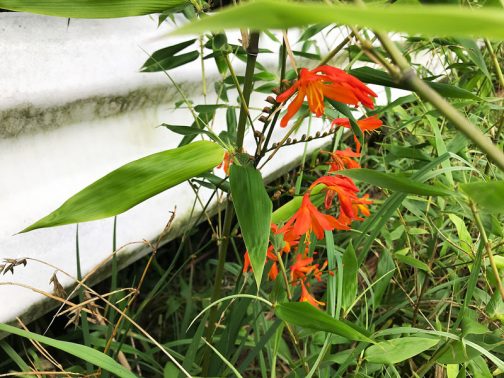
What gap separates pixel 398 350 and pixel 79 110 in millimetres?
581

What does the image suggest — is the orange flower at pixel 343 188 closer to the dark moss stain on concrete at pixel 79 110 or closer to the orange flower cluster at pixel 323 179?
the orange flower cluster at pixel 323 179

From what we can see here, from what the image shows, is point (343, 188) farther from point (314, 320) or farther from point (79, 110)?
point (79, 110)

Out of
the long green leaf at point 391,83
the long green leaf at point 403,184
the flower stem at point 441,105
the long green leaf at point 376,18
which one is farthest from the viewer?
the long green leaf at point 391,83

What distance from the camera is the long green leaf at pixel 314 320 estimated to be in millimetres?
576

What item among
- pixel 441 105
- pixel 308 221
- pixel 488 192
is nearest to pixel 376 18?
pixel 441 105

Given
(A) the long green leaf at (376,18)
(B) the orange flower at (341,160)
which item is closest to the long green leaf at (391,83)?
(B) the orange flower at (341,160)

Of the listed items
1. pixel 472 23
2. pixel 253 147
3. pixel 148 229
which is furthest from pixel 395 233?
pixel 472 23

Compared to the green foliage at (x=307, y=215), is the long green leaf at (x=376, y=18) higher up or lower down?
higher up

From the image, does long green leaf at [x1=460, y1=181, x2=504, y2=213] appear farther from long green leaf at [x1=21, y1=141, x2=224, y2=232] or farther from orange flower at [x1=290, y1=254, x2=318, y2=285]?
orange flower at [x1=290, y1=254, x2=318, y2=285]

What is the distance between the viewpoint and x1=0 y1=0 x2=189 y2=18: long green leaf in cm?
56

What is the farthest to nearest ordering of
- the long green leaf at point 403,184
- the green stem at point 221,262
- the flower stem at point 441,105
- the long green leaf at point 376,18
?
the green stem at point 221,262 < the long green leaf at point 403,184 < the flower stem at point 441,105 < the long green leaf at point 376,18

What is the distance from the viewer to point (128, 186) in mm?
540

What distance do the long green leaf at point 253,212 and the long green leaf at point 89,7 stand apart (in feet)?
0.62

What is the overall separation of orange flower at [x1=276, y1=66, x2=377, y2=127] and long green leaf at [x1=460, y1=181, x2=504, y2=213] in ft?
0.59
